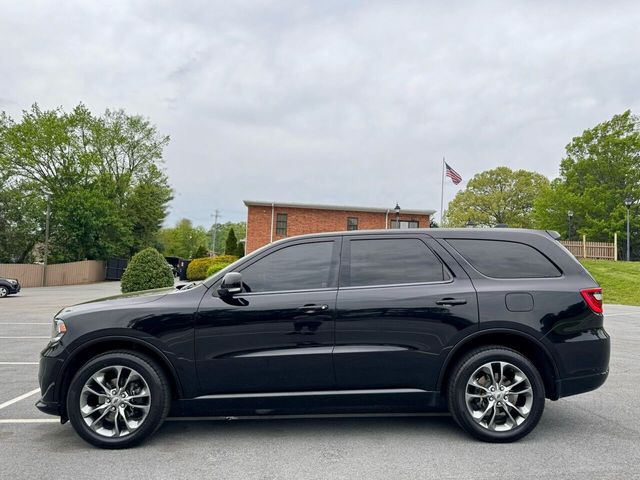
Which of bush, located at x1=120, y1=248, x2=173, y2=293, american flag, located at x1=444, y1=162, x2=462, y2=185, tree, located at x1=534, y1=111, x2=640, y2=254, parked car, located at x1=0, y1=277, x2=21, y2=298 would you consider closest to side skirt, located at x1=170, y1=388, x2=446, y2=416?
bush, located at x1=120, y1=248, x2=173, y2=293

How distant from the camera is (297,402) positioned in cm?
380

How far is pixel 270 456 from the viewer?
139 inches

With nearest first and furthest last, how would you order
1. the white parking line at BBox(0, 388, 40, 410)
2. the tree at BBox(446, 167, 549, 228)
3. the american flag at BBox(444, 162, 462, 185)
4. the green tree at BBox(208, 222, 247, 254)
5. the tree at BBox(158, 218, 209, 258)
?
the white parking line at BBox(0, 388, 40, 410) → the american flag at BBox(444, 162, 462, 185) → the tree at BBox(446, 167, 549, 228) → the tree at BBox(158, 218, 209, 258) → the green tree at BBox(208, 222, 247, 254)

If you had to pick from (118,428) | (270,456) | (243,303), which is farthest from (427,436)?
(118,428)

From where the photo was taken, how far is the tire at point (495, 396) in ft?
12.6

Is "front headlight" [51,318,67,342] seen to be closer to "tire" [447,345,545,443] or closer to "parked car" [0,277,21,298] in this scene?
"tire" [447,345,545,443]

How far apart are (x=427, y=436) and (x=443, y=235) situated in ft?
5.89

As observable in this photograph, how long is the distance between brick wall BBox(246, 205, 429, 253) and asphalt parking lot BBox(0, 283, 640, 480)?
27.4 metres

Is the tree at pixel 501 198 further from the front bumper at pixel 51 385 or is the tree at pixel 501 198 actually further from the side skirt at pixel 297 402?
the front bumper at pixel 51 385

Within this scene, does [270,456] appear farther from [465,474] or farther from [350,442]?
[465,474]

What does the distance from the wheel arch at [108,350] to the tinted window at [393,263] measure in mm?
1728

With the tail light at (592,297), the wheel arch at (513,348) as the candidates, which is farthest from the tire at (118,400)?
the tail light at (592,297)

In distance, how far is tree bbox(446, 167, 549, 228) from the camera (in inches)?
2117

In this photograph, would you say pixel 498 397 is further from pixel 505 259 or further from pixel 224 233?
pixel 224 233
